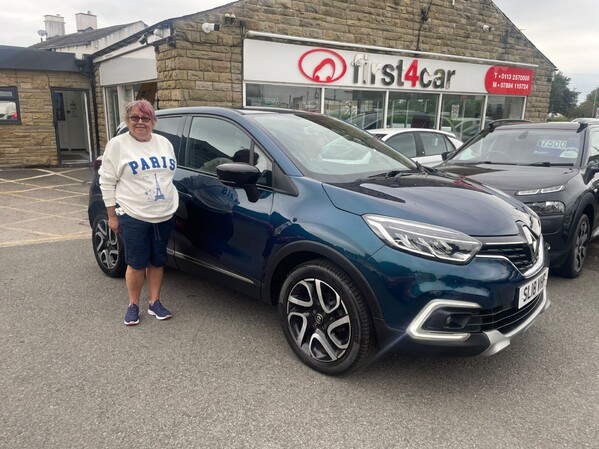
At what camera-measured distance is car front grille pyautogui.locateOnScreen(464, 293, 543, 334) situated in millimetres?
2504

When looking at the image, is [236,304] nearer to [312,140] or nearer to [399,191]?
[312,140]

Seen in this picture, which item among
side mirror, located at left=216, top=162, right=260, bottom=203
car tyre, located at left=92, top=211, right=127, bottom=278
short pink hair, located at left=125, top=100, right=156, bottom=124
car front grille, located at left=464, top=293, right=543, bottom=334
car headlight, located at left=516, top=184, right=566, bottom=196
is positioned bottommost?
car tyre, located at left=92, top=211, right=127, bottom=278

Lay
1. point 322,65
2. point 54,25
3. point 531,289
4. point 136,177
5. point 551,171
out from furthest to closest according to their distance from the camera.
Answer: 1. point 54,25
2. point 322,65
3. point 551,171
4. point 136,177
5. point 531,289

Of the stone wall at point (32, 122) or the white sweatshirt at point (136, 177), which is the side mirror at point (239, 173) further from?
the stone wall at point (32, 122)

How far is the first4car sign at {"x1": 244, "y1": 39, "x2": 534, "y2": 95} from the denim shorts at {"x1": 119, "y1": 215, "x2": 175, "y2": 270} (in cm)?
655

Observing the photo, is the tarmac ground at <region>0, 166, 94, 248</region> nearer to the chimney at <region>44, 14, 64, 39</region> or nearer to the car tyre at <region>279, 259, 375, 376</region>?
the car tyre at <region>279, 259, 375, 376</region>

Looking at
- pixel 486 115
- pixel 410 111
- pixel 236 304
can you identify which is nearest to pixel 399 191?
pixel 236 304

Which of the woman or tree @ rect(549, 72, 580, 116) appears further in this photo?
tree @ rect(549, 72, 580, 116)

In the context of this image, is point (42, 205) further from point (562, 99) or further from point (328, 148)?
point (562, 99)

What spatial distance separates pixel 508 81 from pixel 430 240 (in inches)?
532

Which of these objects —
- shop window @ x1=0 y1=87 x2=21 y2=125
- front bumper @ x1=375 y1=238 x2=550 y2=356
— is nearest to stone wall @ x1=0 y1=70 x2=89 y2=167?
shop window @ x1=0 y1=87 x2=21 y2=125

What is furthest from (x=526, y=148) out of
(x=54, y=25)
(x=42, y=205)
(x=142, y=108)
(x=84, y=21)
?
(x=54, y=25)

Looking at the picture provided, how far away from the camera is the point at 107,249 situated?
4.55m

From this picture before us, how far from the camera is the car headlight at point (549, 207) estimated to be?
14.1 feet
